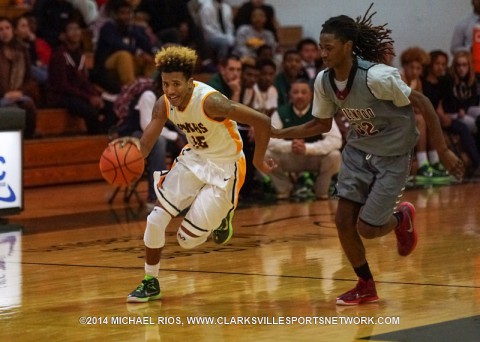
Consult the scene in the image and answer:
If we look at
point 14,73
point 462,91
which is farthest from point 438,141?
point 462,91

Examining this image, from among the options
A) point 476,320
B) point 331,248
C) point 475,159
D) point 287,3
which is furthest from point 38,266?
point 287,3

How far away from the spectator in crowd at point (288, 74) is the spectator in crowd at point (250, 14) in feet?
10.3

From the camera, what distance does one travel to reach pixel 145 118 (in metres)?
12.5

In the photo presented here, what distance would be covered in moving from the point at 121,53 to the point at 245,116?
29.0 ft

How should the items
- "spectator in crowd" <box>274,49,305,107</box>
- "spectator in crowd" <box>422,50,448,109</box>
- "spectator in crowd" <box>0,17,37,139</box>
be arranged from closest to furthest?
1. "spectator in crowd" <box>0,17,37,139</box>
2. "spectator in crowd" <box>274,49,305,107</box>
3. "spectator in crowd" <box>422,50,448,109</box>

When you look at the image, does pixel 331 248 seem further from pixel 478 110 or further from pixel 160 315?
pixel 478 110

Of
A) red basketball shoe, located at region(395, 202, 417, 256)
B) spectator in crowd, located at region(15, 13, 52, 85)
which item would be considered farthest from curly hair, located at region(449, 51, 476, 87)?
red basketball shoe, located at region(395, 202, 417, 256)

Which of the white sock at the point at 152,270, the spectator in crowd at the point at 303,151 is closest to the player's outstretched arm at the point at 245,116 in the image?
the white sock at the point at 152,270

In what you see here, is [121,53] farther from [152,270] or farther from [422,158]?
[152,270]

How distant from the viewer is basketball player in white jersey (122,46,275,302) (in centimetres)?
704

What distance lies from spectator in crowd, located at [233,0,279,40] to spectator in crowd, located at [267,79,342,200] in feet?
16.6

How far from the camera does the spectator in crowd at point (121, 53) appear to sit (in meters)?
15.7

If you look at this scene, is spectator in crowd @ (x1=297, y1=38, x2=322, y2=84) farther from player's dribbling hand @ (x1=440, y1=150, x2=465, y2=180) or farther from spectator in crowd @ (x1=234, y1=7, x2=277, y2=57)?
player's dribbling hand @ (x1=440, y1=150, x2=465, y2=180)

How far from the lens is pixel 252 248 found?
9.39 meters
